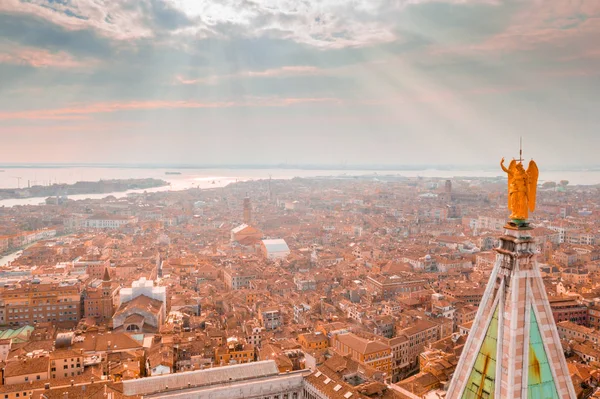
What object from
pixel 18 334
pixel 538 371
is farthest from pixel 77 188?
pixel 538 371

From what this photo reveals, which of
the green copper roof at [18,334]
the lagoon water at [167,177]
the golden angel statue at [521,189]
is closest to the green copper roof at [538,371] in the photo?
the golden angel statue at [521,189]

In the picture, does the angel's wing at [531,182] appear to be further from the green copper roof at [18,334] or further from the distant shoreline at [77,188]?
the distant shoreline at [77,188]

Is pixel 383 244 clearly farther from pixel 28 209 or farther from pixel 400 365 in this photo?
pixel 28 209

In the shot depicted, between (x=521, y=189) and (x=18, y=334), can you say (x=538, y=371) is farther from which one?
(x=18, y=334)

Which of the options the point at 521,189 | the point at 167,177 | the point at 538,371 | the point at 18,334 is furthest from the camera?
the point at 167,177

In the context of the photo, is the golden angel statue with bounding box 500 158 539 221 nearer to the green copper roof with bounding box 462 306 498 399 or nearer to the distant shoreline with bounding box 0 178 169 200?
the green copper roof with bounding box 462 306 498 399

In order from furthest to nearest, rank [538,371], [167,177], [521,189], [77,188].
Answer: [167,177], [77,188], [521,189], [538,371]

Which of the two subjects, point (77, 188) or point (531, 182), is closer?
point (531, 182)
